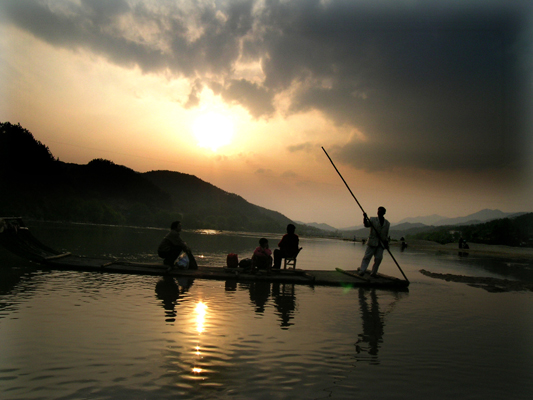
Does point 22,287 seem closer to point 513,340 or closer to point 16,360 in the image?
point 16,360

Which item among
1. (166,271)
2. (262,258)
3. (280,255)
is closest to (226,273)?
(262,258)

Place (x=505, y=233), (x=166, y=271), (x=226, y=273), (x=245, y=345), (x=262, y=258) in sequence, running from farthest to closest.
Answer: (x=505, y=233) < (x=262, y=258) < (x=226, y=273) < (x=166, y=271) < (x=245, y=345)

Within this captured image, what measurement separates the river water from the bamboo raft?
75.8 inches

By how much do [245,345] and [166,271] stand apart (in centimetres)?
718

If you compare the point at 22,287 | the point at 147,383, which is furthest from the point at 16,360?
the point at 22,287

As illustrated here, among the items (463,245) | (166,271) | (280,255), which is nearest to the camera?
(166,271)

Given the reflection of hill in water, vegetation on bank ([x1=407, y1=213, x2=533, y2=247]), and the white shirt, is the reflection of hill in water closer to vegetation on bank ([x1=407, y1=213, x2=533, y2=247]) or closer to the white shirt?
the white shirt

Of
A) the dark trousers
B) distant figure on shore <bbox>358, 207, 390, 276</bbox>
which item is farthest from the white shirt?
the dark trousers

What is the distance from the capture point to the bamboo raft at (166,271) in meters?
12.5

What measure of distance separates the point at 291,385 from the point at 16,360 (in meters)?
3.58

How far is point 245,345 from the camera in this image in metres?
5.90

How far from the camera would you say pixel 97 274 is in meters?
12.2

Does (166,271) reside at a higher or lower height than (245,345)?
higher

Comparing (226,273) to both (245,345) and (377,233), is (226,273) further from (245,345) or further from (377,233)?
(245,345)
